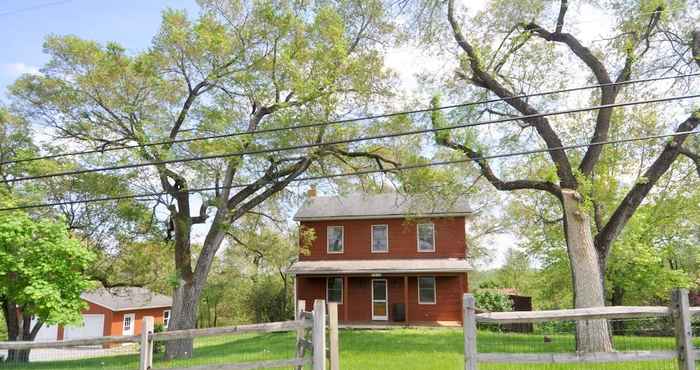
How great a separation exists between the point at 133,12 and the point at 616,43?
40.7 ft

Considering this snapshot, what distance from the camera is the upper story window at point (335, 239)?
80.5 feet

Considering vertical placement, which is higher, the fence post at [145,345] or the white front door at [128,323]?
the fence post at [145,345]

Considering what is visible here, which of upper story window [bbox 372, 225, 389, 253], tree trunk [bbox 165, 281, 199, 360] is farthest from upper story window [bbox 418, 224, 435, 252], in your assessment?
tree trunk [bbox 165, 281, 199, 360]

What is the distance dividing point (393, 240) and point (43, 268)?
1583 cm

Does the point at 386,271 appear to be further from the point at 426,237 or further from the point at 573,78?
the point at 573,78

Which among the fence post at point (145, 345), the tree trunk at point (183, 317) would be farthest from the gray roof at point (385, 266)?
the fence post at point (145, 345)

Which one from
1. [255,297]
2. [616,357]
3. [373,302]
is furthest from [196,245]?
[616,357]

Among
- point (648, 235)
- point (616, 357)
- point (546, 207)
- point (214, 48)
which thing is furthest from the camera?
point (546, 207)

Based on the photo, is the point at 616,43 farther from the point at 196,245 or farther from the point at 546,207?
the point at 196,245

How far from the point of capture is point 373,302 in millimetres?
23812

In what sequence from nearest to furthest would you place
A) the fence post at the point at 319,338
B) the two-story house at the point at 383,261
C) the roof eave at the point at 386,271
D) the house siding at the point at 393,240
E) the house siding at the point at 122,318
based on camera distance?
1. the fence post at the point at 319,338
2. the roof eave at the point at 386,271
3. the two-story house at the point at 383,261
4. the house siding at the point at 393,240
5. the house siding at the point at 122,318

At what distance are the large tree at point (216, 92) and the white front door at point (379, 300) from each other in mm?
9116

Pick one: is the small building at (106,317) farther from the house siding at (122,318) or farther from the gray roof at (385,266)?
the gray roof at (385,266)

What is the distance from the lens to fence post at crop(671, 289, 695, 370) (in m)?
5.67
